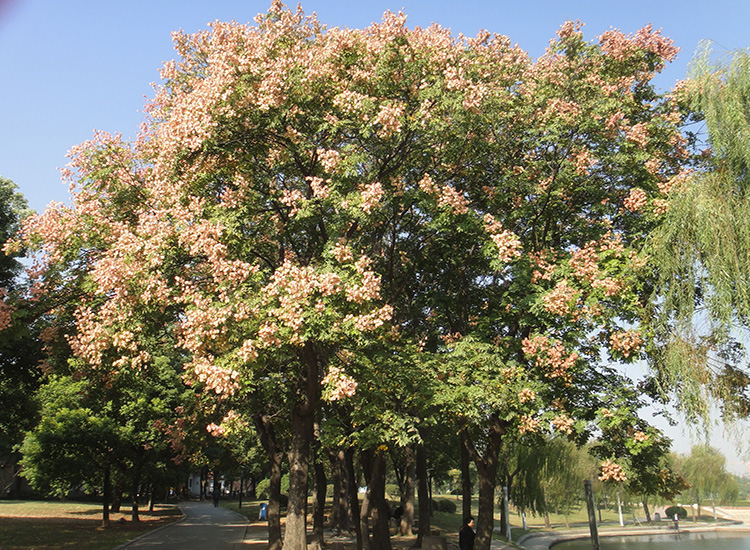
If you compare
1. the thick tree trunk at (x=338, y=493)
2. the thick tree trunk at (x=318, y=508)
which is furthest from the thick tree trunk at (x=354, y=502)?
the thick tree trunk at (x=338, y=493)

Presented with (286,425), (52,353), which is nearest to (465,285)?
(286,425)

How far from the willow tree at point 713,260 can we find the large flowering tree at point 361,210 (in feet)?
5.45

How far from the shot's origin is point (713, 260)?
9094mm

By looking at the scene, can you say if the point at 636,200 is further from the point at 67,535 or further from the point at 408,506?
the point at 67,535

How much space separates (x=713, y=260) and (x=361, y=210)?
6.31m

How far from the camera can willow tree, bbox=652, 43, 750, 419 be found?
897 cm

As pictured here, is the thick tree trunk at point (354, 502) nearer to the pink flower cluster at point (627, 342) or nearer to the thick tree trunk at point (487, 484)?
the thick tree trunk at point (487, 484)

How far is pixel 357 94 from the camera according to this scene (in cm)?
1184

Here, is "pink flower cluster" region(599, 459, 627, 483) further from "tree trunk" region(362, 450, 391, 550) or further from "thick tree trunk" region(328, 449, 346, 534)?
"thick tree trunk" region(328, 449, 346, 534)

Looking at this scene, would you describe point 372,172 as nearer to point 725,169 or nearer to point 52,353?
point 725,169

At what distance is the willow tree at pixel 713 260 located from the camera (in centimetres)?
897

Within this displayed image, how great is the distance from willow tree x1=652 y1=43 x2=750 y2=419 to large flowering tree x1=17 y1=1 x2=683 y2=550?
5.45 feet

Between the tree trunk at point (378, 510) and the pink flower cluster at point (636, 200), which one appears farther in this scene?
the tree trunk at point (378, 510)

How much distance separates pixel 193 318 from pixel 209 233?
181cm
